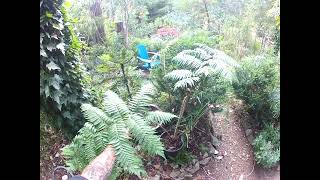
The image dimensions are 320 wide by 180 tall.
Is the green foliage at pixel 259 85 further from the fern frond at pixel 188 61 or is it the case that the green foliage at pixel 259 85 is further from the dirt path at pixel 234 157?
the fern frond at pixel 188 61

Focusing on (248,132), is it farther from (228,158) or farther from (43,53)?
(43,53)

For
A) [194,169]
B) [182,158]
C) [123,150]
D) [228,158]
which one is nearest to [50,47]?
[123,150]

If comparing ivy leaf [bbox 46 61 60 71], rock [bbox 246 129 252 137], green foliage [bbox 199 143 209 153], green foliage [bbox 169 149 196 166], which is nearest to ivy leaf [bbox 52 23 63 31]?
ivy leaf [bbox 46 61 60 71]

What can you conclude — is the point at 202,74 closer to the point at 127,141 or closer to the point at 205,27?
the point at 127,141

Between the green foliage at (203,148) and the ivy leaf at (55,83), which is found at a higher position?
the ivy leaf at (55,83)

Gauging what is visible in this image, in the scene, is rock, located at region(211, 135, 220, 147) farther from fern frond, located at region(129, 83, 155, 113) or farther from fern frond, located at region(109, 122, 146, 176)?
fern frond, located at region(109, 122, 146, 176)

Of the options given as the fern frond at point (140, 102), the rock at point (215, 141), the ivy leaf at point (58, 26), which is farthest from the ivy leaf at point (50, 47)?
the rock at point (215, 141)

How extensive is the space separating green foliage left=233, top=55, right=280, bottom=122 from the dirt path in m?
0.13

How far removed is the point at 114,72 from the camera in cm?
252

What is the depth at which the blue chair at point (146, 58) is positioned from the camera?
8.20ft

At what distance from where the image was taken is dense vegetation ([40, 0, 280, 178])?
5.47 feet

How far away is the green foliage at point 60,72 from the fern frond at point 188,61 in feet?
2.25
